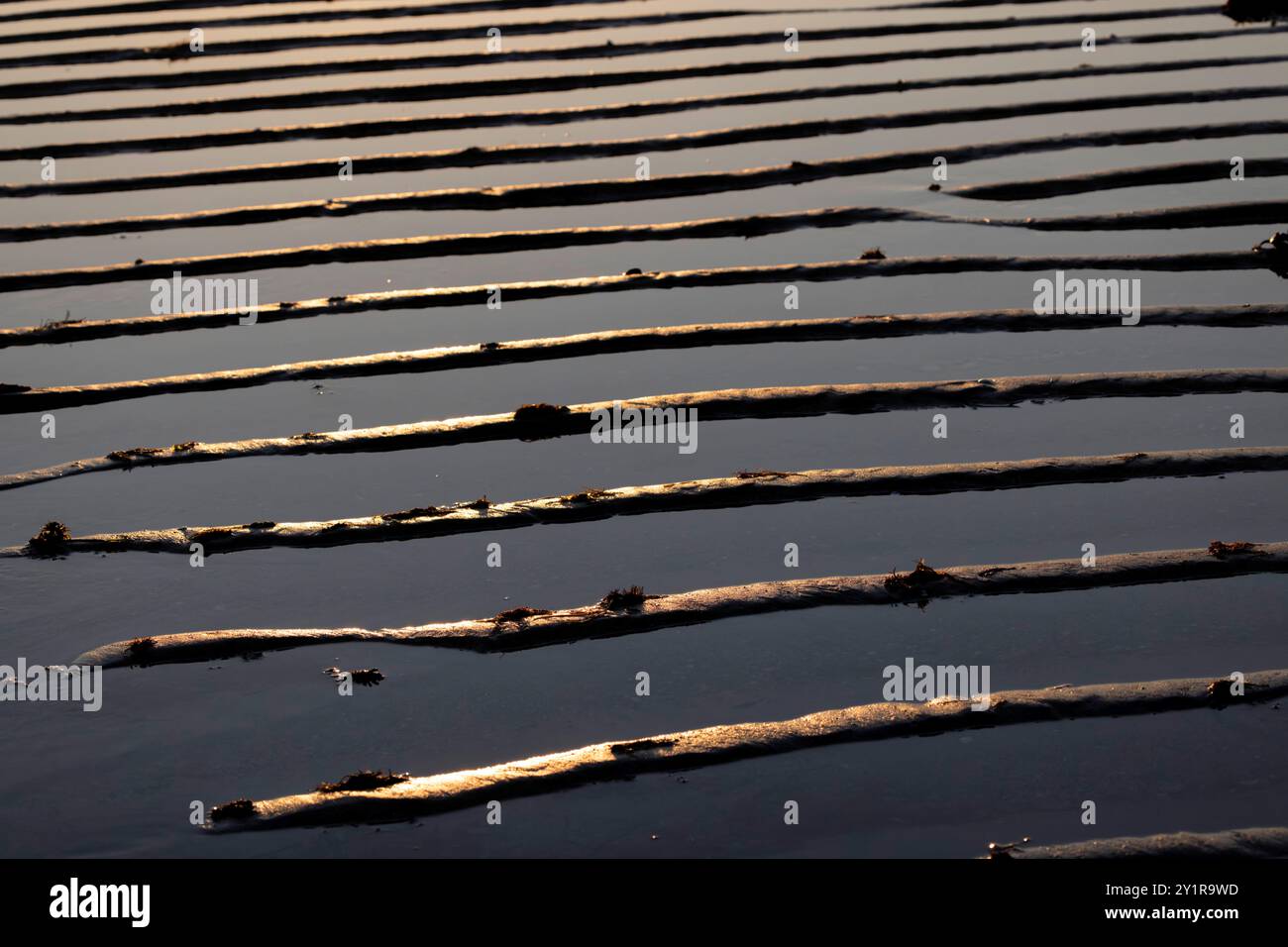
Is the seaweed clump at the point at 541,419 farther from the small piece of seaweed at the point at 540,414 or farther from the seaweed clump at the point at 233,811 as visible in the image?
the seaweed clump at the point at 233,811

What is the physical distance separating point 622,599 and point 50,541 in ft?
5.65

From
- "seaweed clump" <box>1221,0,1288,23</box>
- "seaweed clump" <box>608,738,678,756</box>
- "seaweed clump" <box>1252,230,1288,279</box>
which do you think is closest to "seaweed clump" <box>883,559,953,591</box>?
"seaweed clump" <box>608,738,678,756</box>

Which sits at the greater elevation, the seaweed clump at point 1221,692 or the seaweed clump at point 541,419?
the seaweed clump at point 541,419

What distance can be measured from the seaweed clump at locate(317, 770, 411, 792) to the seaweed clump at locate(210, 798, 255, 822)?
15cm

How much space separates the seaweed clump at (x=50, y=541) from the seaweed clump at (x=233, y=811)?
1349 mm

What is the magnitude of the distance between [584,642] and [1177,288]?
3.26 m

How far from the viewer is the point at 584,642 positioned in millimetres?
3447

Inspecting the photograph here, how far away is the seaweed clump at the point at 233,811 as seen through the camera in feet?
9.46

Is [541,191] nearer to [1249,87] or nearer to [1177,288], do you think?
[1177,288]

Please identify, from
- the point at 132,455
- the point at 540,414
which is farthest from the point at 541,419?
the point at 132,455

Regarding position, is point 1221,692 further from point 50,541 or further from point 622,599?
point 50,541

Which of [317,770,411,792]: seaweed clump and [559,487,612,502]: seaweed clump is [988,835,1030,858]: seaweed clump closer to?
[317,770,411,792]: seaweed clump

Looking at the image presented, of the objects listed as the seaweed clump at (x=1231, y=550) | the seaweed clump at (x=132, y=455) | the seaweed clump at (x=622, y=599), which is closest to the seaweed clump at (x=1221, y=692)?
the seaweed clump at (x=1231, y=550)

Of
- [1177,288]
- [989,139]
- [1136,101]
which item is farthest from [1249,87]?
[1177,288]
